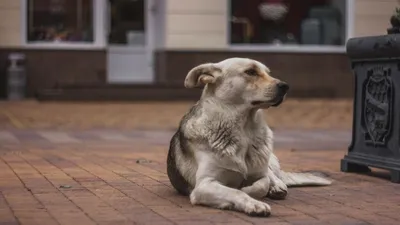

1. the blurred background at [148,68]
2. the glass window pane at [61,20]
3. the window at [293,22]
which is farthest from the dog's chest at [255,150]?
the window at [293,22]

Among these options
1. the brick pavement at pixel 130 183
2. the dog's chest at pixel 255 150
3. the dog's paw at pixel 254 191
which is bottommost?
the brick pavement at pixel 130 183

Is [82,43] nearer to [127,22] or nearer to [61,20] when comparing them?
[61,20]

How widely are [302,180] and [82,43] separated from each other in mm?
12874

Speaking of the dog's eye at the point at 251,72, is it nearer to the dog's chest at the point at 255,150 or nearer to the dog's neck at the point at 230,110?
the dog's neck at the point at 230,110

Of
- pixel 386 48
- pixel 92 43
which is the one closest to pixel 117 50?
pixel 92 43

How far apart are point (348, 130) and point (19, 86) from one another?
7.72 m

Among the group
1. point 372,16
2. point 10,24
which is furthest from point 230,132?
point 372,16

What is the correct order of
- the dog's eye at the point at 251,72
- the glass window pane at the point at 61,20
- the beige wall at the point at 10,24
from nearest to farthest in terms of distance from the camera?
the dog's eye at the point at 251,72, the beige wall at the point at 10,24, the glass window pane at the point at 61,20

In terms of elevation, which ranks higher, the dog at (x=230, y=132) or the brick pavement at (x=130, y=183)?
the dog at (x=230, y=132)

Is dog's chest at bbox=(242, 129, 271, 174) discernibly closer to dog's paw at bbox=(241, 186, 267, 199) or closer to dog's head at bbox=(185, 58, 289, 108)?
dog's paw at bbox=(241, 186, 267, 199)

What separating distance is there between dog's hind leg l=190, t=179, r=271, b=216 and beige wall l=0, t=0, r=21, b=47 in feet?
44.2

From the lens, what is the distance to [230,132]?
237 inches

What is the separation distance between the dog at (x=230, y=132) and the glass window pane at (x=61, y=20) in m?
13.6

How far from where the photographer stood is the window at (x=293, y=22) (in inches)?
792
